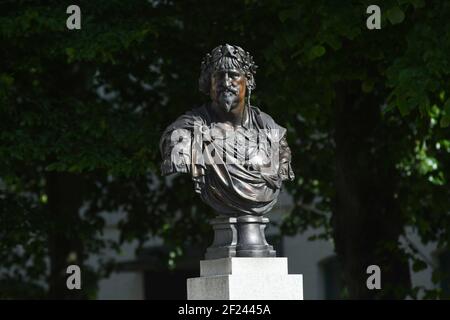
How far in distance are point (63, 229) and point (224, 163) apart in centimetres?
750

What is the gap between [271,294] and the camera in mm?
12562

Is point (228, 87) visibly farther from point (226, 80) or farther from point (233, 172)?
point (233, 172)

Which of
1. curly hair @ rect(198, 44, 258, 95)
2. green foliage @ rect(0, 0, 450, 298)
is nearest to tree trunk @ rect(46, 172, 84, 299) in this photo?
green foliage @ rect(0, 0, 450, 298)

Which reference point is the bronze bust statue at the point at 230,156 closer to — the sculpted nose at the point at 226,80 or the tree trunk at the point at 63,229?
the sculpted nose at the point at 226,80

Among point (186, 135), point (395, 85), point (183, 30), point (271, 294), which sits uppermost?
point (183, 30)

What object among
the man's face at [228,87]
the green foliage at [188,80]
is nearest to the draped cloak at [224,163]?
the man's face at [228,87]

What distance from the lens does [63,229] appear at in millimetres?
19875

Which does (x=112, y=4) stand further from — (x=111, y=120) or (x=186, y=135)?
(x=186, y=135)

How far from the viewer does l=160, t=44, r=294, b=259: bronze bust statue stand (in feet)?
42.2

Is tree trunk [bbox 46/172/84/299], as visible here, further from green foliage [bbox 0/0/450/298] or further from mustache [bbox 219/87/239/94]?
mustache [bbox 219/87/239/94]

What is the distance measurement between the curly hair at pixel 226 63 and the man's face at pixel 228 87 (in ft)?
0.19

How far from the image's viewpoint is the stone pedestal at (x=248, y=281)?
1240cm

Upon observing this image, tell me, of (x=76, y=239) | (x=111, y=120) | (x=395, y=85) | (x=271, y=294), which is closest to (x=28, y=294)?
(x=76, y=239)

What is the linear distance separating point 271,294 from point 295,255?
17233 millimetres
